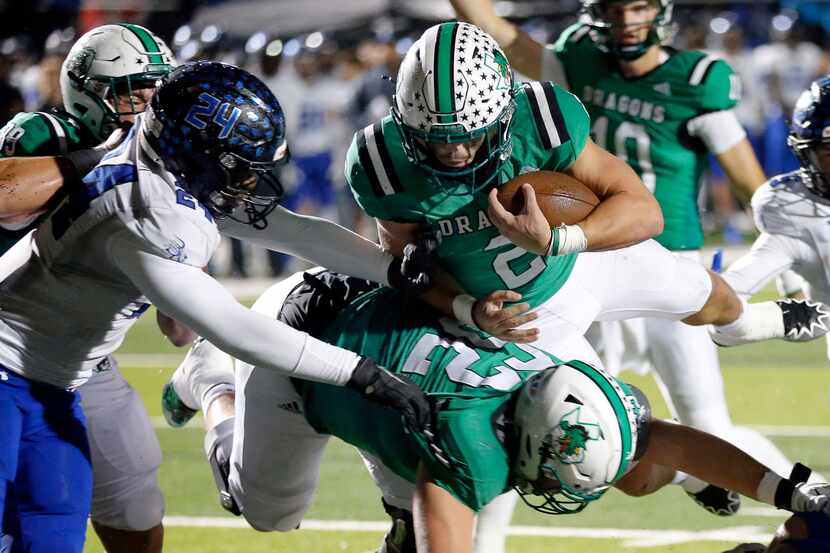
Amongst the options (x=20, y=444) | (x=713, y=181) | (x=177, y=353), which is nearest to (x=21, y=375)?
(x=20, y=444)

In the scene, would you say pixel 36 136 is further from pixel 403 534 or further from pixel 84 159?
pixel 403 534

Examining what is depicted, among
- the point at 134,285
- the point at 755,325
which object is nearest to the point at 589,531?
the point at 755,325

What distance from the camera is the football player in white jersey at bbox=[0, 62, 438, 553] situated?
10.3 ft

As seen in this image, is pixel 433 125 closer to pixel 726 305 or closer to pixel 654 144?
pixel 726 305

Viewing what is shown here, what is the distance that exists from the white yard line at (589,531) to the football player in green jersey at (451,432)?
58 centimetres

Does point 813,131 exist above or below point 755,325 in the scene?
above

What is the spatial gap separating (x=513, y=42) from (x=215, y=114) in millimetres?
2213

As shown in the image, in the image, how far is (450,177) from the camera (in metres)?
3.45

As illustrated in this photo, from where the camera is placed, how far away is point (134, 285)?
3.25 meters

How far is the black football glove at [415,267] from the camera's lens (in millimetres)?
3562

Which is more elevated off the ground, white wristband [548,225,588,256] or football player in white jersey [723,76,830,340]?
white wristband [548,225,588,256]

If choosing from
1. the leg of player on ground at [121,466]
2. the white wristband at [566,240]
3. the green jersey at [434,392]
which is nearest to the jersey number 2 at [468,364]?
the green jersey at [434,392]

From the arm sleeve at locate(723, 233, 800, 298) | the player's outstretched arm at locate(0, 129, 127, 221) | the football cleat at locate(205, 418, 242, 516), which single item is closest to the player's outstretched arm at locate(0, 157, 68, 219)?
the player's outstretched arm at locate(0, 129, 127, 221)

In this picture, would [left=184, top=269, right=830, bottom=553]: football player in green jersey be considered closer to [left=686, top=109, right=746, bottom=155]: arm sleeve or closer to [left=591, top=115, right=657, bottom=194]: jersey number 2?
[left=591, top=115, right=657, bottom=194]: jersey number 2
